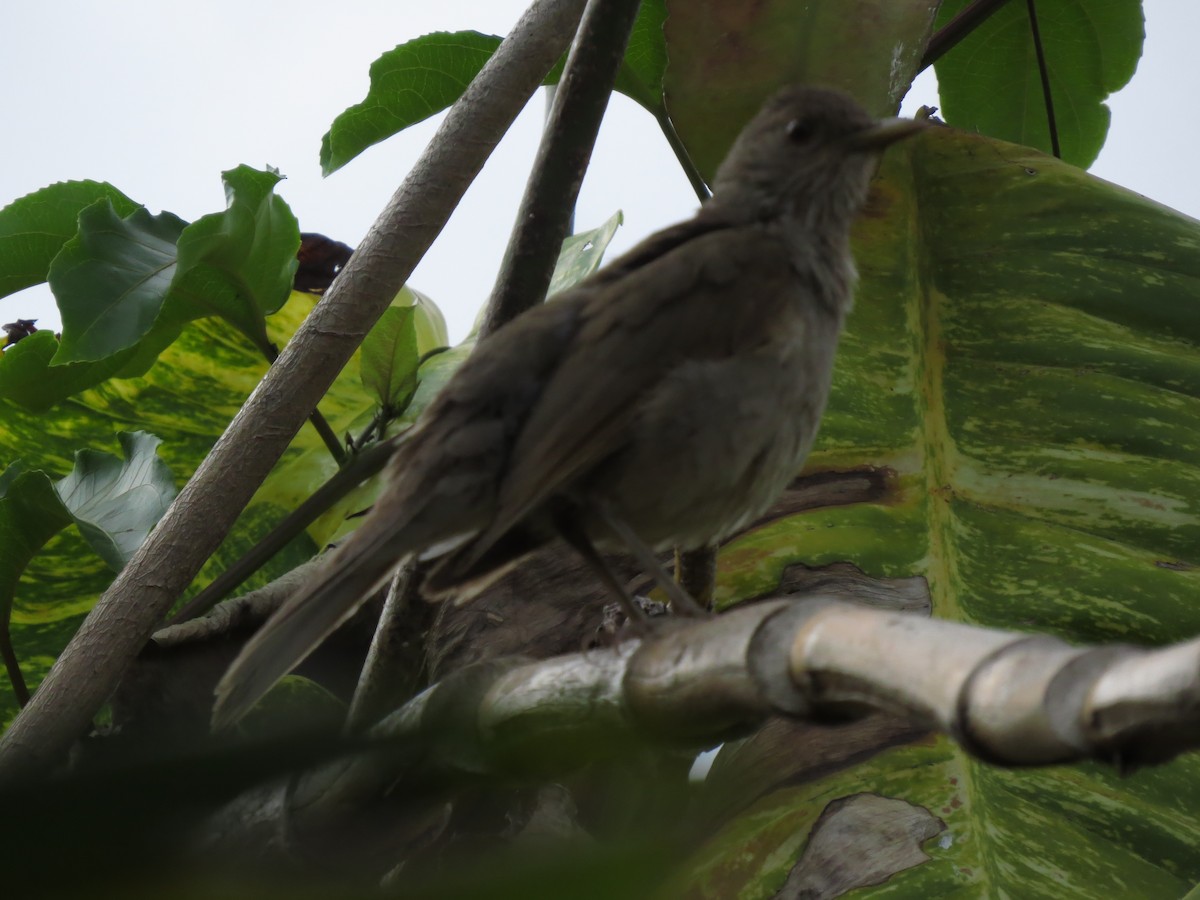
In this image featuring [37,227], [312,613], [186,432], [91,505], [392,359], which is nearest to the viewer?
[312,613]

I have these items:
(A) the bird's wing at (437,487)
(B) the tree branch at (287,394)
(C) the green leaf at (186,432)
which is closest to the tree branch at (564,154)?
(B) the tree branch at (287,394)

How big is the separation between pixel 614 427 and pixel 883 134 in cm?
116

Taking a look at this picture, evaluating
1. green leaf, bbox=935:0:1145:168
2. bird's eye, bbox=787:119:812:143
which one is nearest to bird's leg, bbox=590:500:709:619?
bird's eye, bbox=787:119:812:143

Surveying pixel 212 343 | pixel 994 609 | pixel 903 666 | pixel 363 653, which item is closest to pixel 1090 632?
pixel 994 609

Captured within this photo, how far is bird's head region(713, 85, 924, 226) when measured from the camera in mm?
3215

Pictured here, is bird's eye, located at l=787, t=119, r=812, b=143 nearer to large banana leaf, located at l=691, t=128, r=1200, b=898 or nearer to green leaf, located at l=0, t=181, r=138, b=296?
large banana leaf, located at l=691, t=128, r=1200, b=898

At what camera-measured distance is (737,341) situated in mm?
2703

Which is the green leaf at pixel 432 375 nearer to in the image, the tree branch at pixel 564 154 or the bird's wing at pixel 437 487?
the tree branch at pixel 564 154

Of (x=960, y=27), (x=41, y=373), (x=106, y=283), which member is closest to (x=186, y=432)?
(x=41, y=373)

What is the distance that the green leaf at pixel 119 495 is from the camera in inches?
125

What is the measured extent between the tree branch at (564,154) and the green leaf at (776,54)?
63 cm

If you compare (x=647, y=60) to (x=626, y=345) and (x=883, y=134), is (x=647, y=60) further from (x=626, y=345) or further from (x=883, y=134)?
(x=626, y=345)

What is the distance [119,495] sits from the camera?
3.36m

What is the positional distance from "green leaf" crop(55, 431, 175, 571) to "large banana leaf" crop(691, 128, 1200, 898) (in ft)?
5.05
